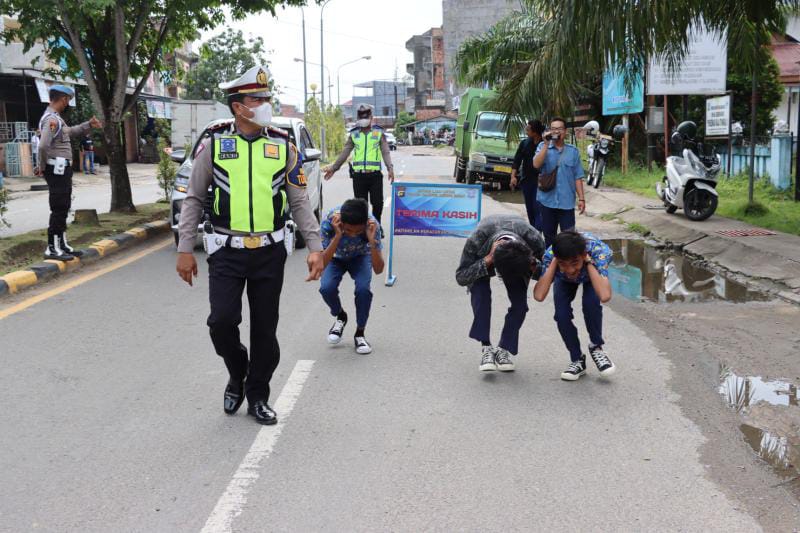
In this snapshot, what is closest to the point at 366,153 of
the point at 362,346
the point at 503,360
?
the point at 362,346

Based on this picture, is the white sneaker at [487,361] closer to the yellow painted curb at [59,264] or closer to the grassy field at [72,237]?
the grassy field at [72,237]

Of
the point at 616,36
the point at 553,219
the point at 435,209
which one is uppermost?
the point at 616,36

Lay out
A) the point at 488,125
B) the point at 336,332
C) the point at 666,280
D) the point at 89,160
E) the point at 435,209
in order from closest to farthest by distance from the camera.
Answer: the point at 336,332 < the point at 435,209 < the point at 666,280 < the point at 488,125 < the point at 89,160

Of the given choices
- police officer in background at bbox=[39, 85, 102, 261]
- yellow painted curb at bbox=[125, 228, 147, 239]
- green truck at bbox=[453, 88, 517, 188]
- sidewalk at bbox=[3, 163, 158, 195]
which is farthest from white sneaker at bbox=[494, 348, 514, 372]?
sidewalk at bbox=[3, 163, 158, 195]

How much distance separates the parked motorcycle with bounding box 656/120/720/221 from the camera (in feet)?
45.4

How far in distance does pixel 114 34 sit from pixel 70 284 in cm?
664

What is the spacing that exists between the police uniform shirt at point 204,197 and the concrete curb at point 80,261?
183 inches

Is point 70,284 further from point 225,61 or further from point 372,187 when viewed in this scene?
point 225,61

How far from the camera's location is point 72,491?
4.00 metres

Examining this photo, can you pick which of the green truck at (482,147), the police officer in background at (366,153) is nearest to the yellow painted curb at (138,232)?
the police officer in background at (366,153)

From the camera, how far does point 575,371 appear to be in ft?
19.2

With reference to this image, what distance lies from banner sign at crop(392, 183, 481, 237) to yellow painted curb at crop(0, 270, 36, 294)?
3844mm

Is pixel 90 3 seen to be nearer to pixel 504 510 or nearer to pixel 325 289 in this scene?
pixel 325 289

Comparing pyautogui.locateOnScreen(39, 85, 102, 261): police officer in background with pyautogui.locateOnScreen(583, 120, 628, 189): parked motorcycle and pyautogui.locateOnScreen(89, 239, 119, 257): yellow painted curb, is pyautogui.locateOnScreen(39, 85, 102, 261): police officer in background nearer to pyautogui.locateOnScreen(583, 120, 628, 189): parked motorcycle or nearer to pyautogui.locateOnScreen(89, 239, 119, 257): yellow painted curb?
pyautogui.locateOnScreen(89, 239, 119, 257): yellow painted curb
